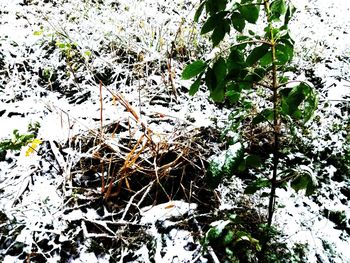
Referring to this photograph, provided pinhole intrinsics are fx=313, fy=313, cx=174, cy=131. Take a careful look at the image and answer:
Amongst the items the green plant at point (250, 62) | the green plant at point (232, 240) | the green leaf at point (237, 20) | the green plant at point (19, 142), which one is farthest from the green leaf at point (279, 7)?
the green plant at point (19, 142)

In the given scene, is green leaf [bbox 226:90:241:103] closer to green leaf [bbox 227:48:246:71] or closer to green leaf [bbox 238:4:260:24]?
green leaf [bbox 227:48:246:71]

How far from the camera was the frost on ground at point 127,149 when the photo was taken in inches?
55.6

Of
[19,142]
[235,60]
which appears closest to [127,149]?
[19,142]

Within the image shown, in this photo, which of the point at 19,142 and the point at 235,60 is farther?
the point at 19,142

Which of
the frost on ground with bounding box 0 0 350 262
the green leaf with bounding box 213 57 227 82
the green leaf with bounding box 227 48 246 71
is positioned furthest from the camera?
the frost on ground with bounding box 0 0 350 262

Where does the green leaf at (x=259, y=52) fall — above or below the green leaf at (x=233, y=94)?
above

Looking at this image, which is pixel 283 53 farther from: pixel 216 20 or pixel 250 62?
pixel 216 20

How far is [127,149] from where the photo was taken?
1706 mm

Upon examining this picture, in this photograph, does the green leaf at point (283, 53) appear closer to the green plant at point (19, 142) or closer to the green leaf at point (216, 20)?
Result: the green leaf at point (216, 20)

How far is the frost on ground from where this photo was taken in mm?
1413

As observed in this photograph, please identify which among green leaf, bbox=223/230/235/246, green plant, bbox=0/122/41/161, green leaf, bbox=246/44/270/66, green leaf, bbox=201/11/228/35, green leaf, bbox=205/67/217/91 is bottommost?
green plant, bbox=0/122/41/161

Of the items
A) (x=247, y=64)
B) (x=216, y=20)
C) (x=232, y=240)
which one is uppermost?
(x=216, y=20)

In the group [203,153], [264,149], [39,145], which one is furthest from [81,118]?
[264,149]

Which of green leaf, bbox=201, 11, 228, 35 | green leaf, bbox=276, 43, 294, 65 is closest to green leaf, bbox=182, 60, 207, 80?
green leaf, bbox=201, 11, 228, 35
